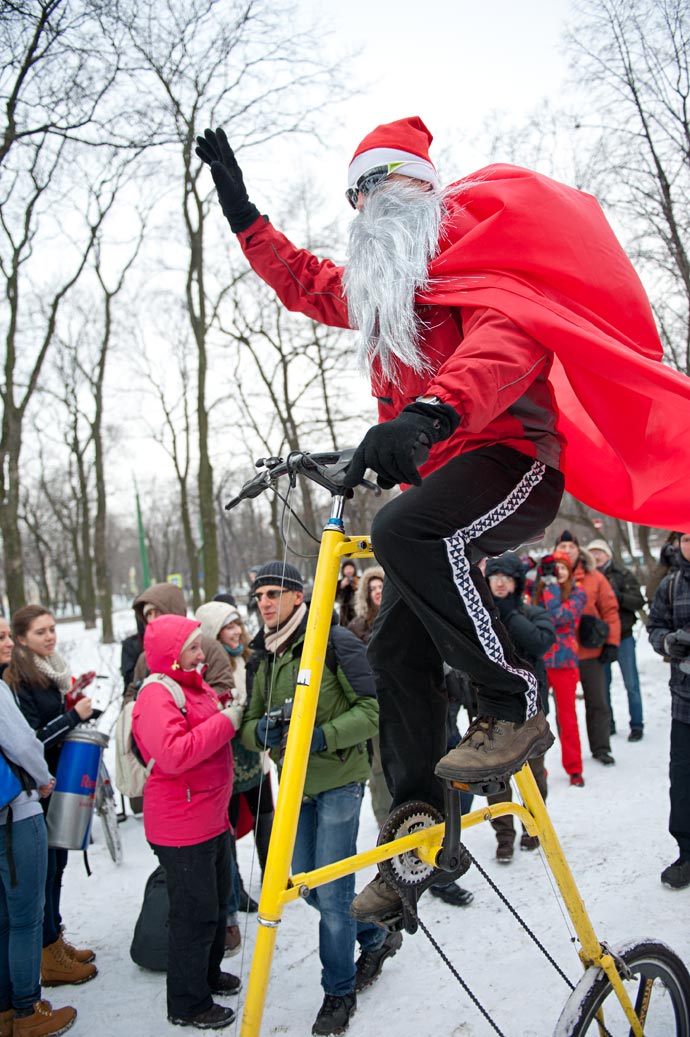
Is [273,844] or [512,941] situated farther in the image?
[512,941]

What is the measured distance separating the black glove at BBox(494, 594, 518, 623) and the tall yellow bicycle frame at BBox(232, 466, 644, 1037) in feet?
11.5

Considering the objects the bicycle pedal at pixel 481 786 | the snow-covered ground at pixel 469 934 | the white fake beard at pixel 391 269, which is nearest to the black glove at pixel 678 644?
the snow-covered ground at pixel 469 934

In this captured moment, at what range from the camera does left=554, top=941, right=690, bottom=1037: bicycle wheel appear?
208 cm

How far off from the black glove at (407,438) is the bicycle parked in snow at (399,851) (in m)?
0.25

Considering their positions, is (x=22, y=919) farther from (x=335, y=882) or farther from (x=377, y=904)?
(x=377, y=904)

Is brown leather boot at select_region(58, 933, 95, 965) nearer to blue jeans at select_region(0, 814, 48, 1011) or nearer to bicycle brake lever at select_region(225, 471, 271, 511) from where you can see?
blue jeans at select_region(0, 814, 48, 1011)

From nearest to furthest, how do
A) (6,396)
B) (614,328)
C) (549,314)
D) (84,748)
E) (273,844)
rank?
(273,844), (549,314), (614,328), (84,748), (6,396)

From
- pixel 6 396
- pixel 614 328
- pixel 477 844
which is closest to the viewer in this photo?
pixel 614 328

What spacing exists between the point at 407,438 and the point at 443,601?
53cm

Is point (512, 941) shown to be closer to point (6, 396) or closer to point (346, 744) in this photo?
point (346, 744)

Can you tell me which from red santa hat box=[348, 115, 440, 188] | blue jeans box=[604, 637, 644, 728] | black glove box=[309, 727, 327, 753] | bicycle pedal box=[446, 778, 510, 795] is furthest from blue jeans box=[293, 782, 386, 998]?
blue jeans box=[604, 637, 644, 728]

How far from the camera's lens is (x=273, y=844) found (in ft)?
5.51

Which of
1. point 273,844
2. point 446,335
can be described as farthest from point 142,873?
point 446,335

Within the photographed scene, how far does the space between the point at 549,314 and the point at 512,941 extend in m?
3.49
